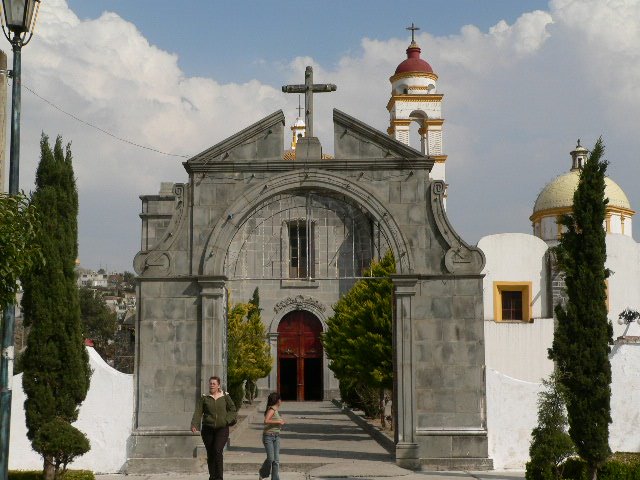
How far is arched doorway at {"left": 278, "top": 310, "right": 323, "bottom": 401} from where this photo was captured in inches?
1642

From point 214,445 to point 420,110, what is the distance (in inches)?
1247

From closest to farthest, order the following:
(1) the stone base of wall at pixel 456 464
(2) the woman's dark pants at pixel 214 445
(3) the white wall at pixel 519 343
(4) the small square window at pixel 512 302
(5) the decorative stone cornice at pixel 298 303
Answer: (2) the woman's dark pants at pixel 214 445 < (1) the stone base of wall at pixel 456 464 < (3) the white wall at pixel 519 343 < (4) the small square window at pixel 512 302 < (5) the decorative stone cornice at pixel 298 303

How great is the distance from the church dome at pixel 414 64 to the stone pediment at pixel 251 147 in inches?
1097

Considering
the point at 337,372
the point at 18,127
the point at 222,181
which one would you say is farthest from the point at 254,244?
the point at 18,127

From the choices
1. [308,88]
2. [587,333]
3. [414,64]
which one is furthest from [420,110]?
[587,333]

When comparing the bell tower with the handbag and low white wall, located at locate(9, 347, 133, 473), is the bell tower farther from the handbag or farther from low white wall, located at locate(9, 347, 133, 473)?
the handbag

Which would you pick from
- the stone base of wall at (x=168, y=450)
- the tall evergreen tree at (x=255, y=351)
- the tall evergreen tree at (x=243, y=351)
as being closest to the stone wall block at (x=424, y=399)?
the stone base of wall at (x=168, y=450)

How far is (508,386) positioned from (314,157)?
526cm

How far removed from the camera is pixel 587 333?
42.4 ft

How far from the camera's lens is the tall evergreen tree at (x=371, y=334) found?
22594mm

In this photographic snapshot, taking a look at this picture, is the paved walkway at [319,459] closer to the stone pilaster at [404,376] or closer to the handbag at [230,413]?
the stone pilaster at [404,376]

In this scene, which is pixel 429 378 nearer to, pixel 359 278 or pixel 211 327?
pixel 359 278

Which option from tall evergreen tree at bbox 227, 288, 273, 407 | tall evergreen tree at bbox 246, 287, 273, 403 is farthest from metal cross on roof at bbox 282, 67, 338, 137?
tall evergreen tree at bbox 246, 287, 273, 403

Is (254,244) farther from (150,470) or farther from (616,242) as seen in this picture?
(150,470)
